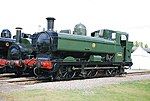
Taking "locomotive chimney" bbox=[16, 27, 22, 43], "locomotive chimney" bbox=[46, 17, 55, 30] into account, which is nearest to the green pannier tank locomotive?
"locomotive chimney" bbox=[46, 17, 55, 30]

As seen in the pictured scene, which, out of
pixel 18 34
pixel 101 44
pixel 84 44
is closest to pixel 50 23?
pixel 84 44

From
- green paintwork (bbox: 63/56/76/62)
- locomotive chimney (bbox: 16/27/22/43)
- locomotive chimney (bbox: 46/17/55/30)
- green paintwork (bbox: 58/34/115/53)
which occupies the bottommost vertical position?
green paintwork (bbox: 63/56/76/62)

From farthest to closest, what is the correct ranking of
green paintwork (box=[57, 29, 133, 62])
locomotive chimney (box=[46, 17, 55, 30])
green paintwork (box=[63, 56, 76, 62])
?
1. locomotive chimney (box=[46, 17, 55, 30])
2. green paintwork (box=[57, 29, 133, 62])
3. green paintwork (box=[63, 56, 76, 62])

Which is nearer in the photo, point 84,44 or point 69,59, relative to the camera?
point 69,59

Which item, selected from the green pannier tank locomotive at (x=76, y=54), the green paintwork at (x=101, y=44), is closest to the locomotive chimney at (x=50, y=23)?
the green pannier tank locomotive at (x=76, y=54)

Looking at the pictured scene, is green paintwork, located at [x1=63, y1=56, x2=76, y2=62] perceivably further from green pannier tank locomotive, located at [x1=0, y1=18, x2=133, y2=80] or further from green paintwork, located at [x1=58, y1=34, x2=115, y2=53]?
green paintwork, located at [x1=58, y1=34, x2=115, y2=53]

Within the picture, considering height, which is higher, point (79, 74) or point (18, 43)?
point (18, 43)

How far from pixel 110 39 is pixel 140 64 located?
24.0 m

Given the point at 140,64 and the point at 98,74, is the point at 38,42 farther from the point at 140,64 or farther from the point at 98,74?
the point at 140,64

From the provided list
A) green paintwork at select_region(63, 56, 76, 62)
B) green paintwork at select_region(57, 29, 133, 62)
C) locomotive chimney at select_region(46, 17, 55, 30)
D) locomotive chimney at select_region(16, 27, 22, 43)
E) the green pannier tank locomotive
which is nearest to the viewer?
the green pannier tank locomotive

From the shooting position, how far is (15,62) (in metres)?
16.6

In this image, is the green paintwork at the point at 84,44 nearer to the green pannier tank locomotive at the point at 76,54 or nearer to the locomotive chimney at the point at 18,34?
the green pannier tank locomotive at the point at 76,54

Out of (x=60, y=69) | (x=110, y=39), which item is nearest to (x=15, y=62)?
(x=60, y=69)

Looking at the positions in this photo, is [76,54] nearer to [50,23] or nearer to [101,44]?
[101,44]
